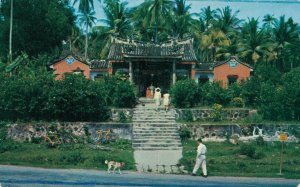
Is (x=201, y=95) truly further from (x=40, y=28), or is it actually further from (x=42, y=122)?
(x=40, y=28)

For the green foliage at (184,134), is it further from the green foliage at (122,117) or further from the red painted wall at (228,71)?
the red painted wall at (228,71)

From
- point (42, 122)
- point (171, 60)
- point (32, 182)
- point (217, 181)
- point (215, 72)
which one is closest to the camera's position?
point (32, 182)

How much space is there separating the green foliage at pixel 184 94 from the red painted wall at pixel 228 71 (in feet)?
30.9

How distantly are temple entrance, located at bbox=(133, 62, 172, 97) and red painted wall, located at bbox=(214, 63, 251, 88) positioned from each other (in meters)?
5.46

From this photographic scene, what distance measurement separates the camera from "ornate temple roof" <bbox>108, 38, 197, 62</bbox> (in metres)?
32.9

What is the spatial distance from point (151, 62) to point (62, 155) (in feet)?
55.5

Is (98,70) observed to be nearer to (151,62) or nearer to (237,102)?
(151,62)

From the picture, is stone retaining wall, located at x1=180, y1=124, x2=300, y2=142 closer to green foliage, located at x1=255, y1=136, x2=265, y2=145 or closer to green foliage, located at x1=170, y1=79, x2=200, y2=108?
green foliage, located at x1=255, y1=136, x2=265, y2=145

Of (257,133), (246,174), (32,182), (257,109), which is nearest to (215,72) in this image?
(257,109)

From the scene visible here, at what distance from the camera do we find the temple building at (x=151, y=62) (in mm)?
33250

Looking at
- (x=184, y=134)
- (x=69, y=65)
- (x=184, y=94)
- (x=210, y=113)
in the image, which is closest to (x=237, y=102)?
(x=210, y=113)

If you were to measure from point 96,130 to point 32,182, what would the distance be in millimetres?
12369

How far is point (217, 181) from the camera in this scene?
1504 cm

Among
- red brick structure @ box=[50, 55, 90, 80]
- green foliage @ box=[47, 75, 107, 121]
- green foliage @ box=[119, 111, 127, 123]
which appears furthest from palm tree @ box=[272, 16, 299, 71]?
green foliage @ box=[47, 75, 107, 121]
